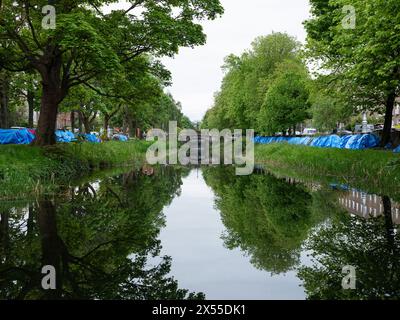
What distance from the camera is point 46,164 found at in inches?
774

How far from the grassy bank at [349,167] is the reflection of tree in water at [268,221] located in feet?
9.73

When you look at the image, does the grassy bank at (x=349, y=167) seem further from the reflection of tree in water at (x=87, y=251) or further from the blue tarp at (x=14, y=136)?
the blue tarp at (x=14, y=136)

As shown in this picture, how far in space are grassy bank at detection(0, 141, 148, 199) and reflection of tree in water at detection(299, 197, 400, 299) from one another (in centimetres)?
1043

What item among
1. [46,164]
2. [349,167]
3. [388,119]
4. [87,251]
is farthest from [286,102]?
[87,251]

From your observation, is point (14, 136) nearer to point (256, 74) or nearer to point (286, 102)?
point (286, 102)

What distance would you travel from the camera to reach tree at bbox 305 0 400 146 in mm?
15311

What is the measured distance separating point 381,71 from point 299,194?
5.68 metres

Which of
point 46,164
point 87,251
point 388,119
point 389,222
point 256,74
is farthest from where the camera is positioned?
point 256,74

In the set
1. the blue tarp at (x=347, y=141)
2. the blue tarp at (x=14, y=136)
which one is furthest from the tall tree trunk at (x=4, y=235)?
the blue tarp at (x=347, y=141)

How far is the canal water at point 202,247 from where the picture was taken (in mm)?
6227

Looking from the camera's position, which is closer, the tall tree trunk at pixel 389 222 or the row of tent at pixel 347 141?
the tall tree trunk at pixel 389 222

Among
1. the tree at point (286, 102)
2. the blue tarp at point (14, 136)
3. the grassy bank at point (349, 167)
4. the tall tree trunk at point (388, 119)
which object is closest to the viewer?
the grassy bank at point (349, 167)

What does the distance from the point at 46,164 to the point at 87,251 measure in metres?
12.7

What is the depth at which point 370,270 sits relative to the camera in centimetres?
696
